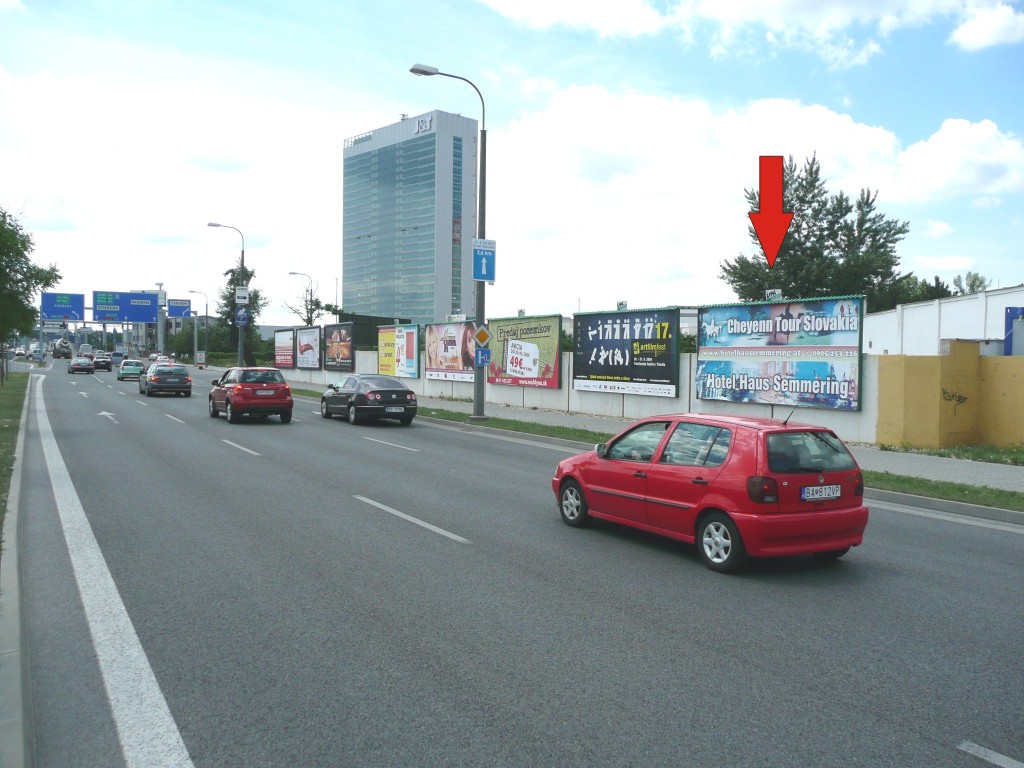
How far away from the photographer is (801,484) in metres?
7.19

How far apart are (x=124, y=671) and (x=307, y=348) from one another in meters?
47.1

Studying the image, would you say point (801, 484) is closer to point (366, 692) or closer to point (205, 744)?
point (366, 692)

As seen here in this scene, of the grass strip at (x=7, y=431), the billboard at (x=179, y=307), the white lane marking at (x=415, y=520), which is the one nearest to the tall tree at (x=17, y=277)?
the grass strip at (x=7, y=431)

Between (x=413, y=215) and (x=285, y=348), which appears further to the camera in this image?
(x=413, y=215)

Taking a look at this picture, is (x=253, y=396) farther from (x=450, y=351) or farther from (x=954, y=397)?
(x=954, y=397)

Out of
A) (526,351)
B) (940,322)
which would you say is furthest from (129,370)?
(940,322)

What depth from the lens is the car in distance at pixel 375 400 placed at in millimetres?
23516

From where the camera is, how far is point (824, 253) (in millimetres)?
56781

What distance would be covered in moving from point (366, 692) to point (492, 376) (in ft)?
85.8

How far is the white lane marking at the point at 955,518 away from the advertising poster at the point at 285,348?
46.0 m

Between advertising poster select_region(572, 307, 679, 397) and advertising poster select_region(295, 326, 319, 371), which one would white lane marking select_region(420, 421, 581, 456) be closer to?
advertising poster select_region(572, 307, 679, 397)

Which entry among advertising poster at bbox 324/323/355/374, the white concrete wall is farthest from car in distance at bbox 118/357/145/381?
the white concrete wall

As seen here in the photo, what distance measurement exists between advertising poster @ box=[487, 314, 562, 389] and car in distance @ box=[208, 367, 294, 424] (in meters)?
7.60

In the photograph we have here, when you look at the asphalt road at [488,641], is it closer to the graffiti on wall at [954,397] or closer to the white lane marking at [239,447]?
the white lane marking at [239,447]
